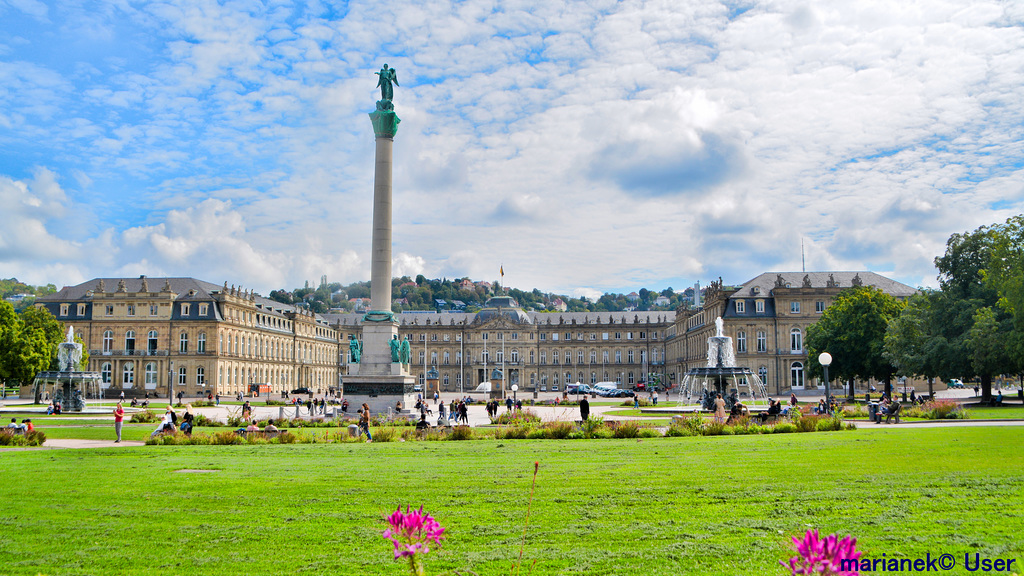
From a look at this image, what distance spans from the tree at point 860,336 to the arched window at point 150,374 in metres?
88.8

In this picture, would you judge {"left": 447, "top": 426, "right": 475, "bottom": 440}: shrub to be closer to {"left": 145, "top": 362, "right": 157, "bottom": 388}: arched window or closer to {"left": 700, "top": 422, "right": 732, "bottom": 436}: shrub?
{"left": 700, "top": 422, "right": 732, "bottom": 436}: shrub

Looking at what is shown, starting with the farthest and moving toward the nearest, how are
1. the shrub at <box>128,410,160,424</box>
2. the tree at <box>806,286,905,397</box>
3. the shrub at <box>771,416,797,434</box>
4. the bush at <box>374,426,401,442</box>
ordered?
the tree at <box>806,286,905,397</box>
the shrub at <box>128,410,160,424</box>
the shrub at <box>771,416,797,434</box>
the bush at <box>374,426,401,442</box>

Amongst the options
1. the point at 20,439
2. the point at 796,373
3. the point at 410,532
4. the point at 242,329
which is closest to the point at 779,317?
the point at 796,373

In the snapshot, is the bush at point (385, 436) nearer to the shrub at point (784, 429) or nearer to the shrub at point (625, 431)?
the shrub at point (625, 431)

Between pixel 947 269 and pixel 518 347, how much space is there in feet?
344

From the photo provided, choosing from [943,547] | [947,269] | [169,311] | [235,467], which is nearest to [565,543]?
[943,547]

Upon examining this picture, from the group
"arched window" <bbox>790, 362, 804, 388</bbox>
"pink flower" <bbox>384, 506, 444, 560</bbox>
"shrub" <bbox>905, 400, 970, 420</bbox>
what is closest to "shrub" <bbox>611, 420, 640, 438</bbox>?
"shrub" <bbox>905, 400, 970, 420</bbox>

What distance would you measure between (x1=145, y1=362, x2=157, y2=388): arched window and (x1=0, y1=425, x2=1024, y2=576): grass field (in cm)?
8913

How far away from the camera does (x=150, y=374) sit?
101 meters

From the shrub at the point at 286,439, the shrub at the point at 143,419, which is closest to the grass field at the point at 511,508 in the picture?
the shrub at the point at 286,439

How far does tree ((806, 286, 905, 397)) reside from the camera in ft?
217

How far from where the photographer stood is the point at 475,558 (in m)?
9.38

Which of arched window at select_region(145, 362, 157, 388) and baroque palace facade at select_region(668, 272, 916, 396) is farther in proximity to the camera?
arched window at select_region(145, 362, 157, 388)

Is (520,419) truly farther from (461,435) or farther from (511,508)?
(511,508)
